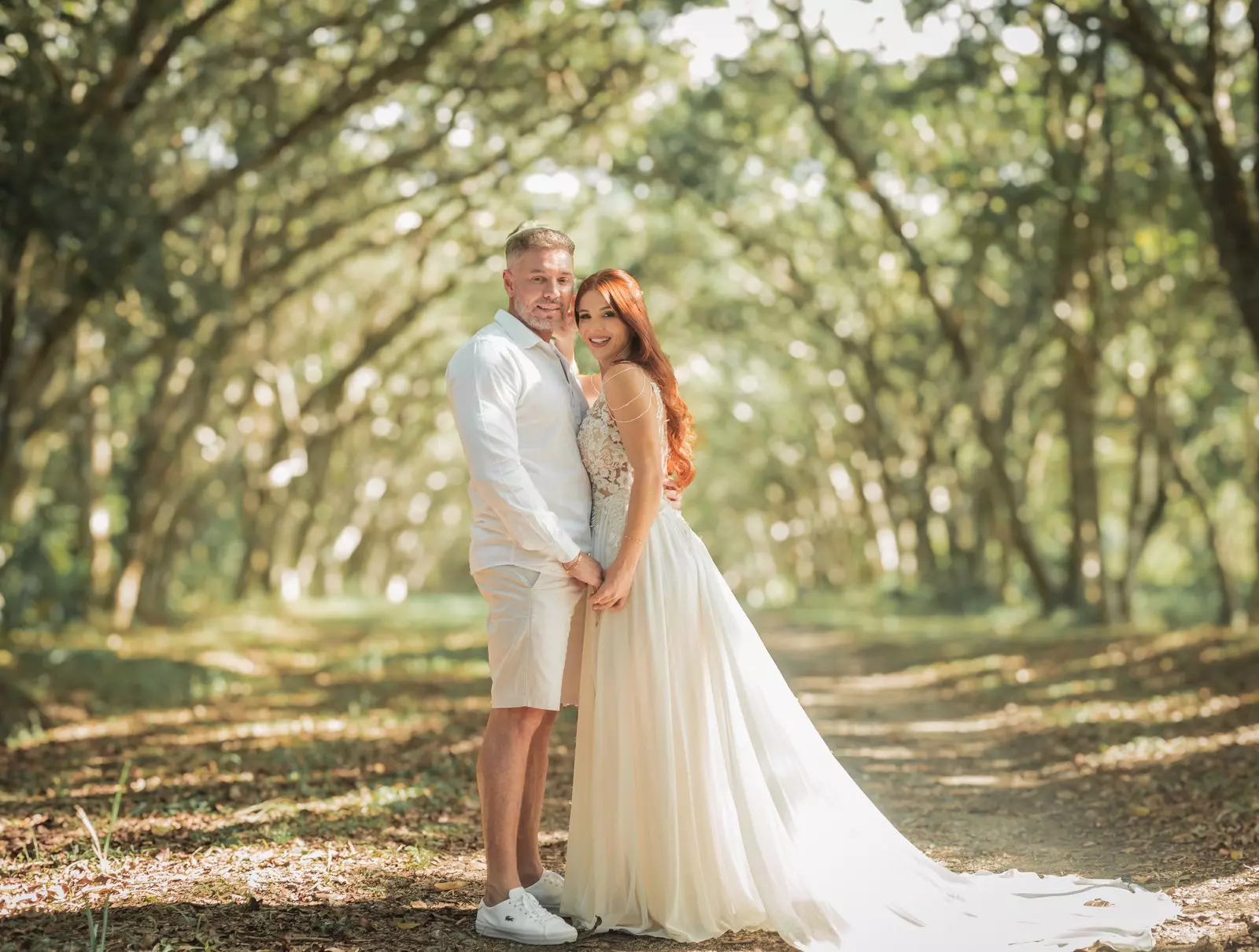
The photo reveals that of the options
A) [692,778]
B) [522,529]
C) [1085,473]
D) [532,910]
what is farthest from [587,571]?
[1085,473]

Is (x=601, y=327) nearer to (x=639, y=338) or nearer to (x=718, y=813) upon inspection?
(x=639, y=338)

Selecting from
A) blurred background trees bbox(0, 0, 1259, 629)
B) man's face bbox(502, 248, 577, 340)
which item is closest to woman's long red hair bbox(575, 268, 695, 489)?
man's face bbox(502, 248, 577, 340)

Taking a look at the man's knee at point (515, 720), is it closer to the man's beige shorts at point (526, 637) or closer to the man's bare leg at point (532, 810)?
the man's beige shorts at point (526, 637)

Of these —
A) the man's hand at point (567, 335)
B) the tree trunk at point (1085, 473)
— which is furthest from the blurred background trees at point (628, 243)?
the man's hand at point (567, 335)

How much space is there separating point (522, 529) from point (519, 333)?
2.83ft

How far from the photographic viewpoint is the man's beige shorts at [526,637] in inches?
201

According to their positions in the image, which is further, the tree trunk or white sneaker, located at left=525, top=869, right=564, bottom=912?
the tree trunk

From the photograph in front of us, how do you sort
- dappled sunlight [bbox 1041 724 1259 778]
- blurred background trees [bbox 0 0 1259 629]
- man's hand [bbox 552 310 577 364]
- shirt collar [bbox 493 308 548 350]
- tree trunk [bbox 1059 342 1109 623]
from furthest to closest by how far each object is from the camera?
1. tree trunk [bbox 1059 342 1109 623]
2. blurred background trees [bbox 0 0 1259 629]
3. dappled sunlight [bbox 1041 724 1259 778]
4. man's hand [bbox 552 310 577 364]
5. shirt collar [bbox 493 308 548 350]

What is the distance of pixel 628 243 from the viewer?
27453 mm

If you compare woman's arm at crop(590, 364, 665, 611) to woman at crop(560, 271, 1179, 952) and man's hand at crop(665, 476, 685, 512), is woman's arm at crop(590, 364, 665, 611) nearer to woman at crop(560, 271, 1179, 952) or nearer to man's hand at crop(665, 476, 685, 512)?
woman at crop(560, 271, 1179, 952)

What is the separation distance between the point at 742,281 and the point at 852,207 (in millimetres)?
5936

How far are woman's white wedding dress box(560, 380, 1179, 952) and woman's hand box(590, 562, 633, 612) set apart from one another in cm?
10

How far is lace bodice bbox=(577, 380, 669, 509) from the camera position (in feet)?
17.4

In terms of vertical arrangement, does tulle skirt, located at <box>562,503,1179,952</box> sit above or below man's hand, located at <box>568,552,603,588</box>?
below
